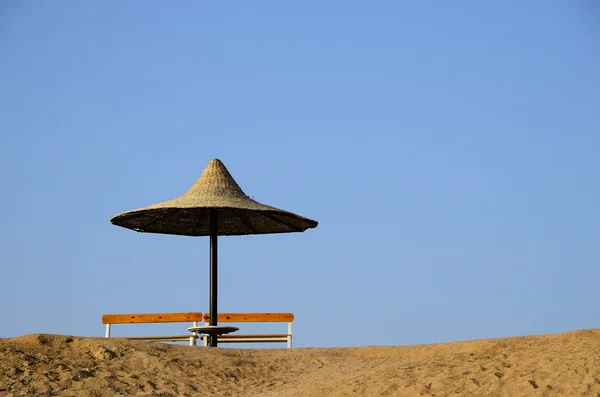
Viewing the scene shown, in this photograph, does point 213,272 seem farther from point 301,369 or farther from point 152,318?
point 301,369

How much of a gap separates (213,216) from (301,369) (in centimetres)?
408

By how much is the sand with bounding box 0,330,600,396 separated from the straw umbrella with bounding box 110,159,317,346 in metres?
2.57

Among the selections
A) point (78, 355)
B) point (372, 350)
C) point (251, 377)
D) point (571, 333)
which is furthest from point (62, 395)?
point (571, 333)

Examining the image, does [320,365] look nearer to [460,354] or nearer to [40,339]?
[460,354]

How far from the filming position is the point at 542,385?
995cm

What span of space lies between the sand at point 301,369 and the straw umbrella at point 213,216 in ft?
8.42

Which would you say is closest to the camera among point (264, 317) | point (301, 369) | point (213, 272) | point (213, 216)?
point (301, 369)

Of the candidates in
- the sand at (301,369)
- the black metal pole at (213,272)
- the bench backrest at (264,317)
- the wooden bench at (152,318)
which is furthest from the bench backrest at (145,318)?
the sand at (301,369)

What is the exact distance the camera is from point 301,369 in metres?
12.1

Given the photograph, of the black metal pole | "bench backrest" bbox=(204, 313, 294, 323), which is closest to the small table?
the black metal pole

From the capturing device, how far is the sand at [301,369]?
33.8 ft

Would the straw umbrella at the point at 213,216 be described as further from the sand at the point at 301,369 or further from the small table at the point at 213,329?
the sand at the point at 301,369

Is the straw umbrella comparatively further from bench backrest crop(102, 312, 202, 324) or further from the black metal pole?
bench backrest crop(102, 312, 202, 324)

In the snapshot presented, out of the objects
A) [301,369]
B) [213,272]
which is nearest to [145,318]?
[213,272]
